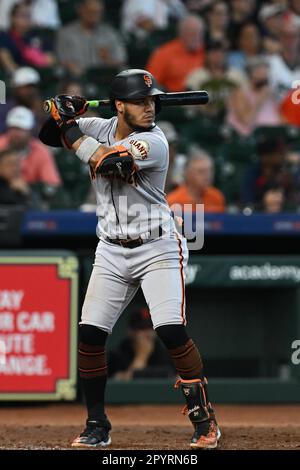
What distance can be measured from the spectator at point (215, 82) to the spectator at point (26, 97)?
1607 millimetres

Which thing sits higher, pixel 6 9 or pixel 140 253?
pixel 6 9

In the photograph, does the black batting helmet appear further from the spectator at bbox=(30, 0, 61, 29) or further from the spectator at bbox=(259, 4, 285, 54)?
the spectator at bbox=(259, 4, 285, 54)

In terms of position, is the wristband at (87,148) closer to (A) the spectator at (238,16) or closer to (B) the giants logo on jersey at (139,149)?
(B) the giants logo on jersey at (139,149)

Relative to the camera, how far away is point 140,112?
186 inches

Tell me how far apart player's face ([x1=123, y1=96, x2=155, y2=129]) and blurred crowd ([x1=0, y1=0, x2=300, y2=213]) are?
2537 mm

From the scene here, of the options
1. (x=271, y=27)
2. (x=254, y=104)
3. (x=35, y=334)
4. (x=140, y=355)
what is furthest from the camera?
(x=271, y=27)

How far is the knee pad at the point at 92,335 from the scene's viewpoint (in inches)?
189

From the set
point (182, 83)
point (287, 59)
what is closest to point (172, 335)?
point (182, 83)

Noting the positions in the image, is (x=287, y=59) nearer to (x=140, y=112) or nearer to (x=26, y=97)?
(x=26, y=97)

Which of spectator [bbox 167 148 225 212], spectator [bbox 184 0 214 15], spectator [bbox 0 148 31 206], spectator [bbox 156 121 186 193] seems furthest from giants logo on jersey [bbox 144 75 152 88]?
spectator [bbox 184 0 214 15]

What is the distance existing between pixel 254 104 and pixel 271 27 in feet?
5.58

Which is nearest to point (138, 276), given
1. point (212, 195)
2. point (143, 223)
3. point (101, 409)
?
point (143, 223)

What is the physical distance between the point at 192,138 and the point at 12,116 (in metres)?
2.08

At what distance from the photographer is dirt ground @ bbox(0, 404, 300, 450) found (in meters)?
4.89
